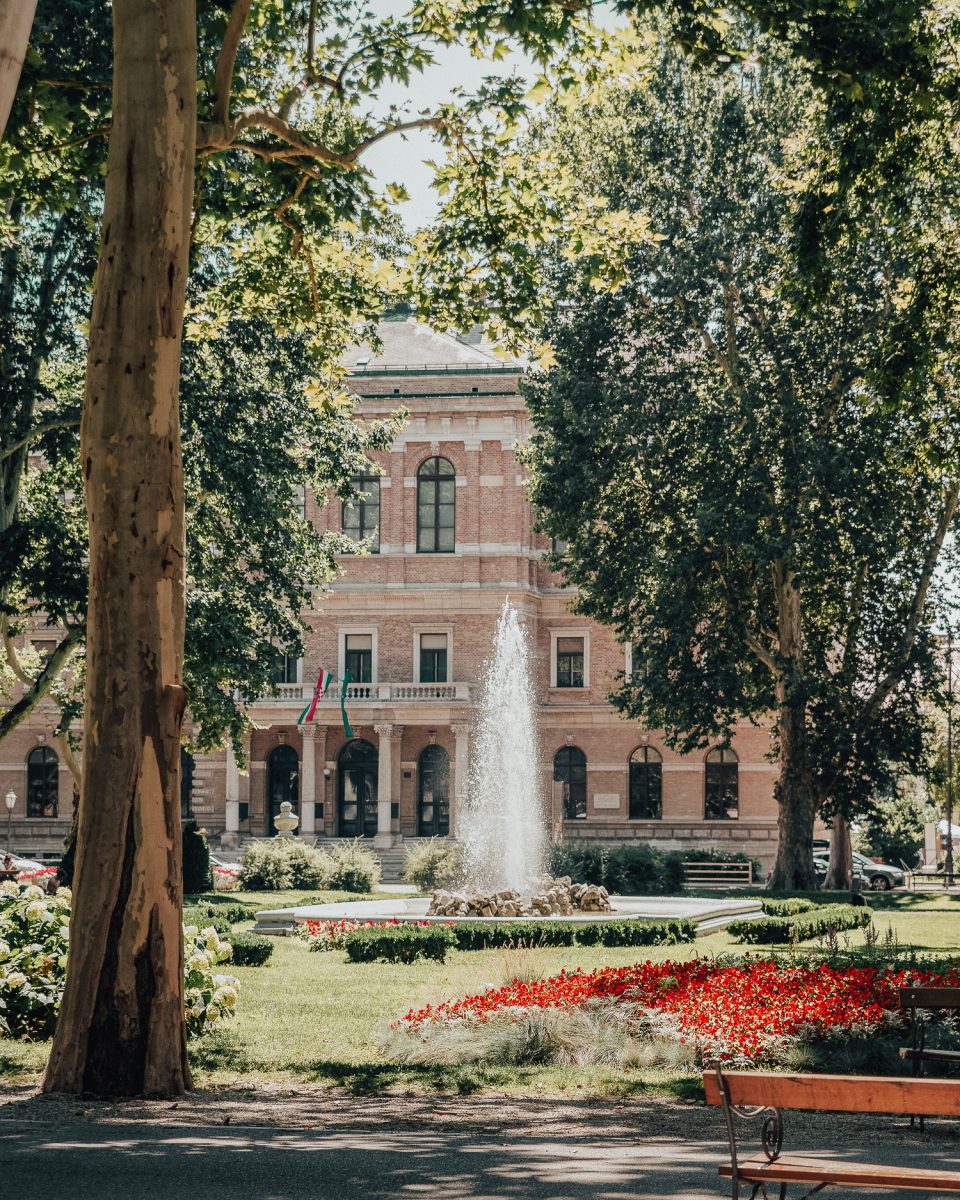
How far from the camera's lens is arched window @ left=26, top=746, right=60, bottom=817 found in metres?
52.5

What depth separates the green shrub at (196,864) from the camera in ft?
108

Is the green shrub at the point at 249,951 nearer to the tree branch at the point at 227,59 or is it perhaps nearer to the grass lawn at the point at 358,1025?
the grass lawn at the point at 358,1025

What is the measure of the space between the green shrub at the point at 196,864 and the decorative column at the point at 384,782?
15437 mm

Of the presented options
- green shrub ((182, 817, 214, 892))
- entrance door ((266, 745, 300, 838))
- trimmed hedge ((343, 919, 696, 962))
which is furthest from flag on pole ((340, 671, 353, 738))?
trimmed hedge ((343, 919, 696, 962))

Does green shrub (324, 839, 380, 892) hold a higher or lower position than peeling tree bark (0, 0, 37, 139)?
lower

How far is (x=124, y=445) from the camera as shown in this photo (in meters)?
10.0

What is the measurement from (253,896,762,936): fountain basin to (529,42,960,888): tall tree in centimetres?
661

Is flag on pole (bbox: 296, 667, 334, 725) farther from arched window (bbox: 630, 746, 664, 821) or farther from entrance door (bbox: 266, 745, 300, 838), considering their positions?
arched window (bbox: 630, 746, 664, 821)

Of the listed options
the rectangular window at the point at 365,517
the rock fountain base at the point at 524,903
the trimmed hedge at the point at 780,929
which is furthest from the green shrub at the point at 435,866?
the rectangular window at the point at 365,517

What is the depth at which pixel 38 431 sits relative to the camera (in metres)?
21.7

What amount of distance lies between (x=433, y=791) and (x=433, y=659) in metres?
4.56


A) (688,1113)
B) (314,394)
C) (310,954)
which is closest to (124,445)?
(688,1113)

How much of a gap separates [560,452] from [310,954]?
1506 cm

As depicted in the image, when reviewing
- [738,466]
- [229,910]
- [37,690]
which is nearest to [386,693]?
[738,466]
